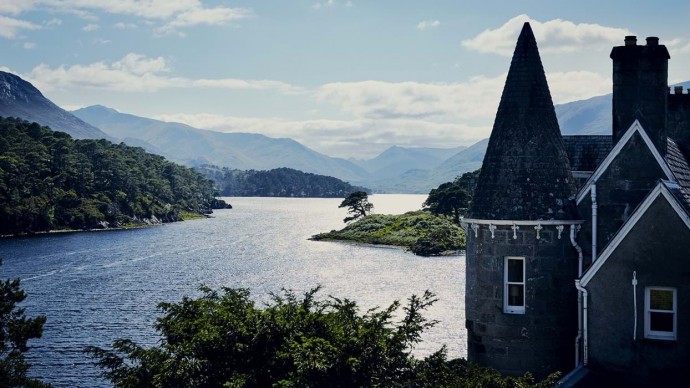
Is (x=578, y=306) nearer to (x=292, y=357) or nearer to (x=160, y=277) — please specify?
(x=292, y=357)

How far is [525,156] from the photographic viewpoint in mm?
24188

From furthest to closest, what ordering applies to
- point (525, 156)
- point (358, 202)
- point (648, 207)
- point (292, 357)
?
point (358, 202)
point (525, 156)
point (292, 357)
point (648, 207)

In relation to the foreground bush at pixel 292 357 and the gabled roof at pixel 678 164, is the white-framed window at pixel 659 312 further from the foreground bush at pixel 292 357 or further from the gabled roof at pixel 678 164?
the foreground bush at pixel 292 357

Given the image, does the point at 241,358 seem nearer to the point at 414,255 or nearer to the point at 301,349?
the point at 301,349

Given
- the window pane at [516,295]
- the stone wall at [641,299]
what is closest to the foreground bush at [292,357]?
the stone wall at [641,299]

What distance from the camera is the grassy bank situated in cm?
13100

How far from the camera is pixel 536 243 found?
2347 centimetres

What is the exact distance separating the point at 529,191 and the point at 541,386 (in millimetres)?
7335

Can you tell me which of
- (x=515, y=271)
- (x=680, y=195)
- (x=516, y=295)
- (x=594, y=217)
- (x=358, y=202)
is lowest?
(x=516, y=295)

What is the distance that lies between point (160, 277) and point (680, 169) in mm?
86030

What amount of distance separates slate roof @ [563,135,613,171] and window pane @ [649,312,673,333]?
24.7 ft

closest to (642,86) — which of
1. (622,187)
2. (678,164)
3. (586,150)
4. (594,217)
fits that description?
(678,164)

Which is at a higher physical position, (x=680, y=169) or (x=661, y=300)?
(x=680, y=169)

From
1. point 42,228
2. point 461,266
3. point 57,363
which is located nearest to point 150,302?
point 57,363
